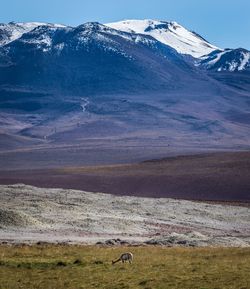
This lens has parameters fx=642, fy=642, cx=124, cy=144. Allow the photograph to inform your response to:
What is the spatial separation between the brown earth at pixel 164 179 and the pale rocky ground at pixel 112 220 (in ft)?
36.1

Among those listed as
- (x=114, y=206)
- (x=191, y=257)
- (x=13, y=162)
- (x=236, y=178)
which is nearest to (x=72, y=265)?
(x=191, y=257)

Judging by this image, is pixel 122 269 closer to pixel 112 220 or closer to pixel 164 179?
pixel 112 220

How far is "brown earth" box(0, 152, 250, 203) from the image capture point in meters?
72.4

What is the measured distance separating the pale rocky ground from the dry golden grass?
8202 millimetres

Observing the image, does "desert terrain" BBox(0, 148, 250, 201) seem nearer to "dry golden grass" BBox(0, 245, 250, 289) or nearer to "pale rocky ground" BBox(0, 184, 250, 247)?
"pale rocky ground" BBox(0, 184, 250, 247)

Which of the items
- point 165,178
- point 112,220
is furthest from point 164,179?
point 112,220

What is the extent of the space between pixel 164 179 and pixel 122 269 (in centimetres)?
5736

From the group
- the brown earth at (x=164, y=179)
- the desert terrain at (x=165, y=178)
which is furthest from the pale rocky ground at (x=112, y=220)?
the desert terrain at (x=165, y=178)

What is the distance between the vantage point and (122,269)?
22.5m

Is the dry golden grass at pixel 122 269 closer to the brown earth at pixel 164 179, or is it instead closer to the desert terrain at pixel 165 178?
the desert terrain at pixel 165 178

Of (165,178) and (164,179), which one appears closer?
(164,179)

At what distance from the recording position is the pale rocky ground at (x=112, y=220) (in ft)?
124

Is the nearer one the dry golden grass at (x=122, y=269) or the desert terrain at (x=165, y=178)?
the dry golden grass at (x=122, y=269)

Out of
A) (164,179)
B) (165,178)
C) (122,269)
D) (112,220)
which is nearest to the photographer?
(122,269)
